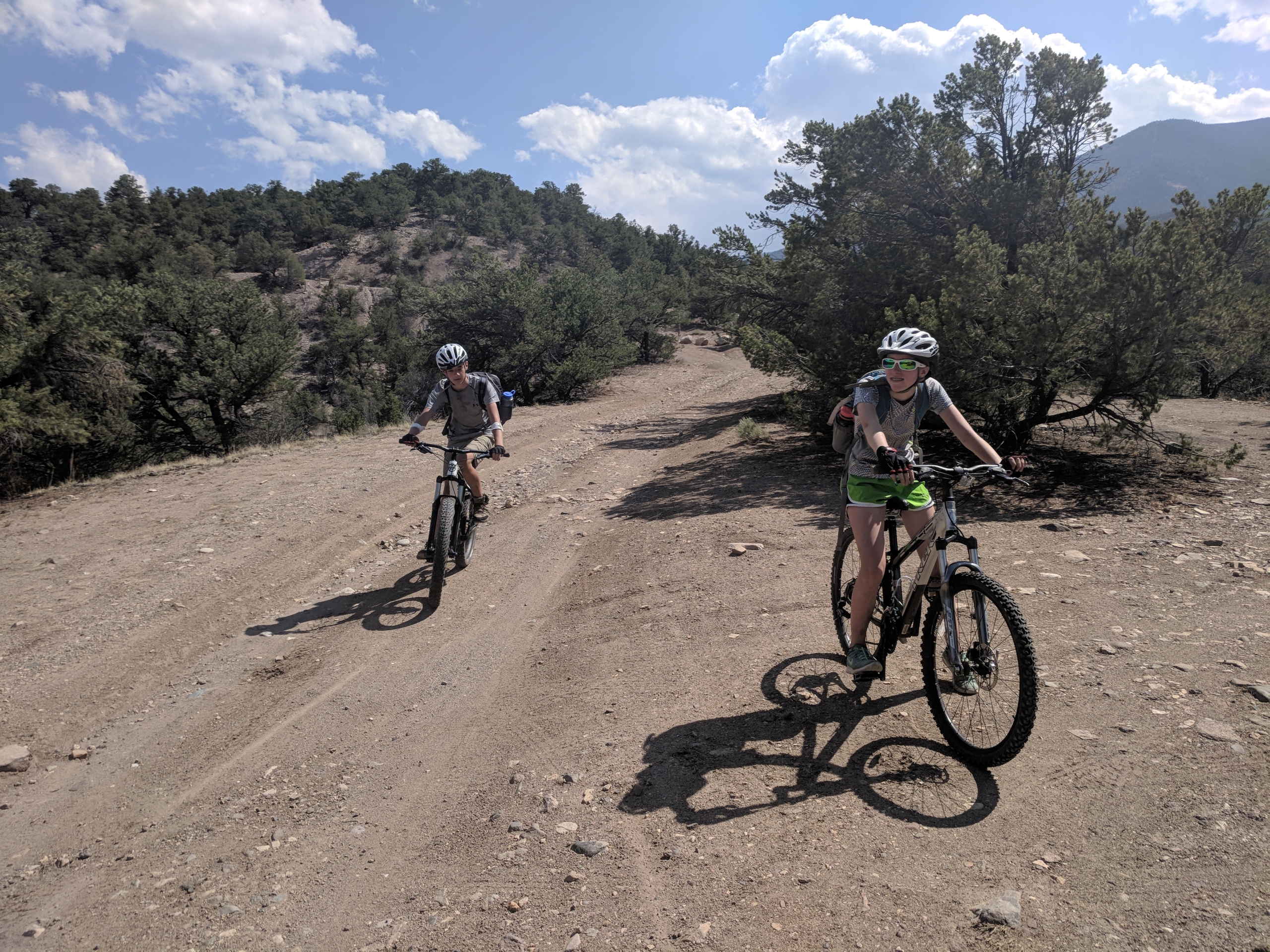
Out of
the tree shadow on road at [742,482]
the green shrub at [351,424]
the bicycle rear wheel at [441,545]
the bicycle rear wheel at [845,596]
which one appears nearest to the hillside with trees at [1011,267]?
the tree shadow on road at [742,482]

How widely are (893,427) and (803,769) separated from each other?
6.06 ft

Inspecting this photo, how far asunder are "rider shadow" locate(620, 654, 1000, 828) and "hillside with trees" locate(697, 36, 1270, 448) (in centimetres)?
575

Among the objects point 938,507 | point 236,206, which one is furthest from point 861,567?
point 236,206

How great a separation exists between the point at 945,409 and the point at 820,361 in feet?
22.2

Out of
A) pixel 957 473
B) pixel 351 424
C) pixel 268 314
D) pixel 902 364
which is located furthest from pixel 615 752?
pixel 268 314

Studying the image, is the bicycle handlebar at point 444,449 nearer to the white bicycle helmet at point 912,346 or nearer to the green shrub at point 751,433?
the white bicycle helmet at point 912,346

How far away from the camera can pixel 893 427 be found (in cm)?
360

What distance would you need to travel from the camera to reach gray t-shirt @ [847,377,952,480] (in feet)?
11.4

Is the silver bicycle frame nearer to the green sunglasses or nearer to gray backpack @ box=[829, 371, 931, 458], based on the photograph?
gray backpack @ box=[829, 371, 931, 458]

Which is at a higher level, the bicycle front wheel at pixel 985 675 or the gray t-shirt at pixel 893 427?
the gray t-shirt at pixel 893 427

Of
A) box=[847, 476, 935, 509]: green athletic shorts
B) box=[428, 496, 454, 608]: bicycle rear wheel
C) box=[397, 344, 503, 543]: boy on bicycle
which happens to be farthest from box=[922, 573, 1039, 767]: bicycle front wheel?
box=[397, 344, 503, 543]: boy on bicycle

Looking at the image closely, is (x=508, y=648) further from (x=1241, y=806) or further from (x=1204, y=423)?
(x=1204, y=423)

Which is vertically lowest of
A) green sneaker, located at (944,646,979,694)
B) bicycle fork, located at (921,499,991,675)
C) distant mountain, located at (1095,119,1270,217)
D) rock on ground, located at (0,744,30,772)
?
rock on ground, located at (0,744,30,772)

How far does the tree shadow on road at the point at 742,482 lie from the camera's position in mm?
8203
